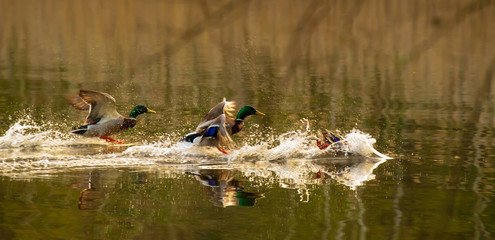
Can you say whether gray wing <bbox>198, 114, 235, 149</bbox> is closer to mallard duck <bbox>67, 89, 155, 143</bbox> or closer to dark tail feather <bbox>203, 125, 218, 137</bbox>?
dark tail feather <bbox>203, 125, 218, 137</bbox>

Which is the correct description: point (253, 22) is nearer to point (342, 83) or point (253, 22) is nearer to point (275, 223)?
point (342, 83)

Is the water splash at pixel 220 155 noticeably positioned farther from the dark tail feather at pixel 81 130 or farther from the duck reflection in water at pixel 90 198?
the duck reflection in water at pixel 90 198

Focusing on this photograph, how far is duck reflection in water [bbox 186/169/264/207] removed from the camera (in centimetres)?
595

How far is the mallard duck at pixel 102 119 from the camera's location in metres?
9.05

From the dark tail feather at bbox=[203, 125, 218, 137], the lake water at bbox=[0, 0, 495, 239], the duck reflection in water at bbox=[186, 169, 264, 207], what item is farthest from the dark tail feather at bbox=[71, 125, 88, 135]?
the duck reflection in water at bbox=[186, 169, 264, 207]

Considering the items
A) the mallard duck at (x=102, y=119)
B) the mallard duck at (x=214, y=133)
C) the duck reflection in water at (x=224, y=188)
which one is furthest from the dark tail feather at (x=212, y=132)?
the mallard duck at (x=102, y=119)

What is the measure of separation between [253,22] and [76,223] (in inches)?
791

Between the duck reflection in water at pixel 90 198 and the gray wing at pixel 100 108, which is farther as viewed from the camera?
the gray wing at pixel 100 108

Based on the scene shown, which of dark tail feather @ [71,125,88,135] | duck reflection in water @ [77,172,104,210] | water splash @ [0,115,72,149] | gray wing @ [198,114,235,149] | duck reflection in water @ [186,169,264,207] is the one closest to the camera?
duck reflection in water @ [77,172,104,210]

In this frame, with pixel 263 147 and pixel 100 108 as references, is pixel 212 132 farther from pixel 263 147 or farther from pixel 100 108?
pixel 100 108

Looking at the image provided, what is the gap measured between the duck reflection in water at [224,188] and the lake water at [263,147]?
0.02 m

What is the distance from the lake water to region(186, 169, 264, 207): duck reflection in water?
0.02 m

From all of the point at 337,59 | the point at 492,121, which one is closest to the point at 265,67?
the point at 337,59

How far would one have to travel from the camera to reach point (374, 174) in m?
7.03
